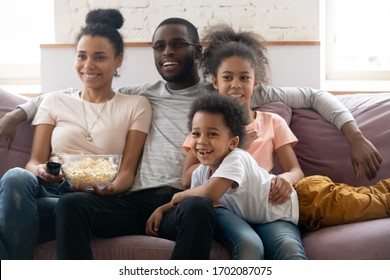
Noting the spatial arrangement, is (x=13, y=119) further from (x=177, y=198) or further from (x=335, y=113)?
(x=335, y=113)

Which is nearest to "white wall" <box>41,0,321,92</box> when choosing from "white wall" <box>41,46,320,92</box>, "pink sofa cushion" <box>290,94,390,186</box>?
"white wall" <box>41,46,320,92</box>

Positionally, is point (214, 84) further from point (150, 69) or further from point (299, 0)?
point (299, 0)

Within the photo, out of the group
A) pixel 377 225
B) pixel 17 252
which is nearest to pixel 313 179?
pixel 377 225

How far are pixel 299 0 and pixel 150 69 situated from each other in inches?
26.9

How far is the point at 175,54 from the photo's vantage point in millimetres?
2150

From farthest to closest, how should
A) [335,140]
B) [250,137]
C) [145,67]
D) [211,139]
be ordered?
[145,67] → [335,140] → [250,137] → [211,139]

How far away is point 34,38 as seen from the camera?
10.5 feet

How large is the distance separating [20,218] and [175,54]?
0.77 meters

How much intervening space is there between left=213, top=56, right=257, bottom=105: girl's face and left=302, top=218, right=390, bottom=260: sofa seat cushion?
0.51 metres

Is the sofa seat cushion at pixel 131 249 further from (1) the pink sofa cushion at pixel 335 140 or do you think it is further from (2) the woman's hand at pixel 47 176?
(1) the pink sofa cushion at pixel 335 140

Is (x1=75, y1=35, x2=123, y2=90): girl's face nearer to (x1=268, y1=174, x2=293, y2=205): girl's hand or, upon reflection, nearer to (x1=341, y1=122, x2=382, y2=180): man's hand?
(x1=268, y1=174, x2=293, y2=205): girl's hand

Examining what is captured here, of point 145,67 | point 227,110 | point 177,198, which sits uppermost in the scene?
point 145,67

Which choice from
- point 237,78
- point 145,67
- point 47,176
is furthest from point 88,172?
point 145,67
